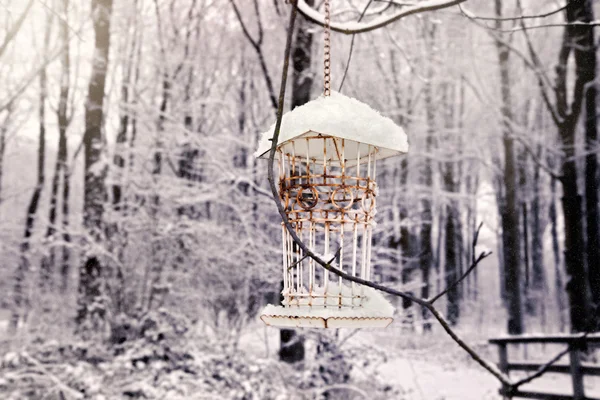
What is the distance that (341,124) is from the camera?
2.27m

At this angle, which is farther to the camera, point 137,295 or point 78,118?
point 78,118

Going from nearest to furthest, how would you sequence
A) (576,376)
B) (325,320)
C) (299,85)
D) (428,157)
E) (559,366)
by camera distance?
(325,320)
(576,376)
(559,366)
(299,85)
(428,157)

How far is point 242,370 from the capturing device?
23.8ft

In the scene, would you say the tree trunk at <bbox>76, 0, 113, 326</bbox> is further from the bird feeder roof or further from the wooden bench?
the bird feeder roof

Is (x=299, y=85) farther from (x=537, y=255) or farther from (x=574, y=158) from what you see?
(x=537, y=255)

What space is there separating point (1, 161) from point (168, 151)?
8775 mm

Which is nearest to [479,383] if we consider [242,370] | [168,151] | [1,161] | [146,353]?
[242,370]

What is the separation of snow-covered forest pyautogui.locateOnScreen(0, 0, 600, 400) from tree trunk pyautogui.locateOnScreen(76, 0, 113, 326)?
0.14ft

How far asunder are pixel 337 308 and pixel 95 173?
7.19 m

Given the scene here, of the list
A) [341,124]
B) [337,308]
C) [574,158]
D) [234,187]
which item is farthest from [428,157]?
[341,124]

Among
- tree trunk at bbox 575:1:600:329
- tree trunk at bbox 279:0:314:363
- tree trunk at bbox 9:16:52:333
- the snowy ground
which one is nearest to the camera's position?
tree trunk at bbox 279:0:314:363

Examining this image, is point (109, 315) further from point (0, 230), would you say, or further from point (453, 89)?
point (453, 89)

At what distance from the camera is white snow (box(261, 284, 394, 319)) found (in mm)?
2252

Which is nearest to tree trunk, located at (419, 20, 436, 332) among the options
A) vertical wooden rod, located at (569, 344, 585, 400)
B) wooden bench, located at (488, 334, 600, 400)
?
wooden bench, located at (488, 334, 600, 400)
